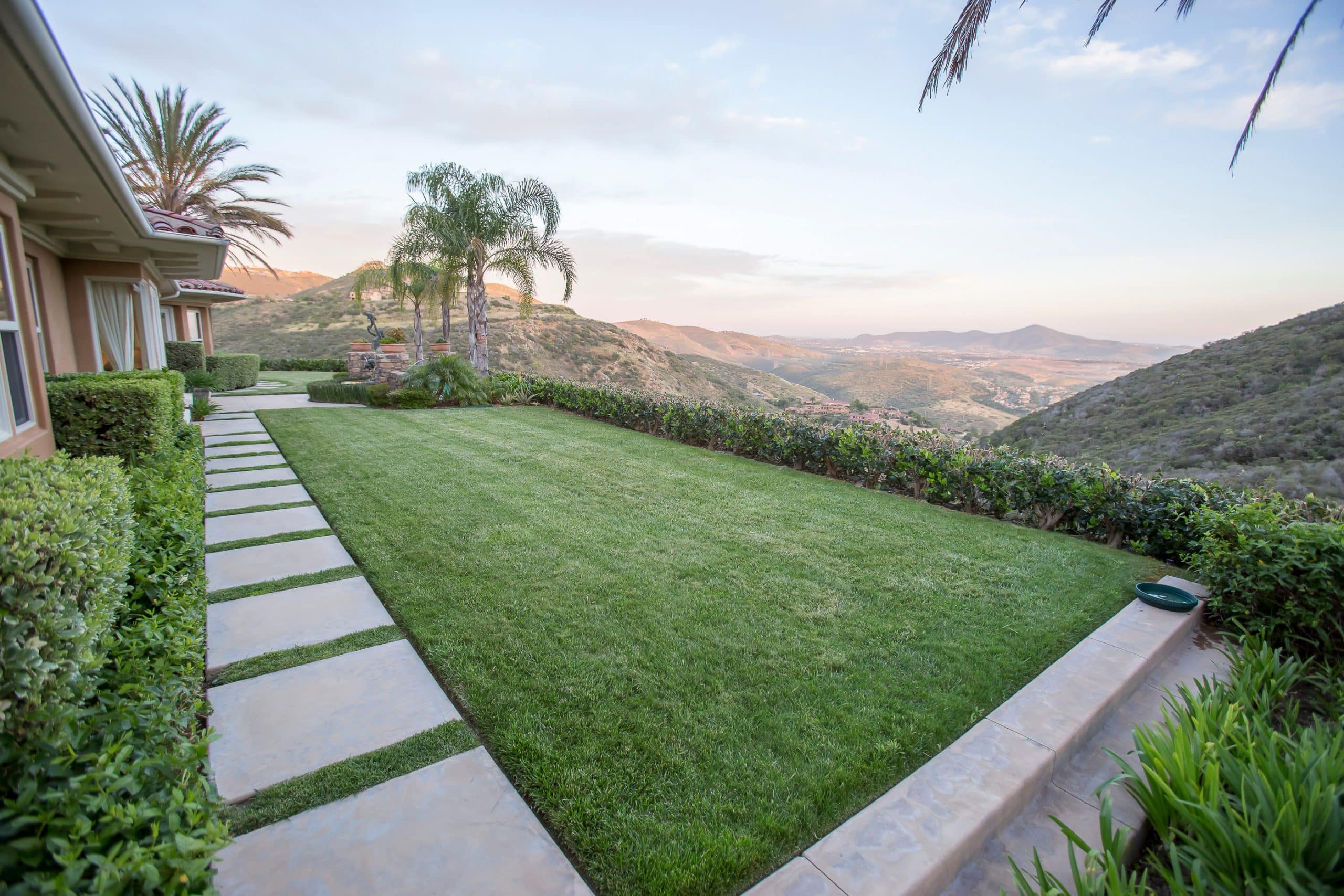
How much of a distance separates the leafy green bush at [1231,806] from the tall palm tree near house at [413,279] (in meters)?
14.3

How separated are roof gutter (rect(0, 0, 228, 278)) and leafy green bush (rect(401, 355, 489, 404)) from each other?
6.89m

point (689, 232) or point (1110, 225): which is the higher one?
point (689, 232)

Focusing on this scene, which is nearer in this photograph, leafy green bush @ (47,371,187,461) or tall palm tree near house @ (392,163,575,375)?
leafy green bush @ (47,371,187,461)

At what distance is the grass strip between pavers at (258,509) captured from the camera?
4328 mm

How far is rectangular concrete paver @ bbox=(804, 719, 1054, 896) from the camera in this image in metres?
1.51

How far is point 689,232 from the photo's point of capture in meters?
17.7

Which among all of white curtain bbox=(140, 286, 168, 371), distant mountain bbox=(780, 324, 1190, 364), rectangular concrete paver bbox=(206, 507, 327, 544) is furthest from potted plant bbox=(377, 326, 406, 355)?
distant mountain bbox=(780, 324, 1190, 364)

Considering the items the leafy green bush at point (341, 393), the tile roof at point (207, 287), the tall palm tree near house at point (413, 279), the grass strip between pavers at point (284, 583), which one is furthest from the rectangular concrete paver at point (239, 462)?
the tile roof at point (207, 287)

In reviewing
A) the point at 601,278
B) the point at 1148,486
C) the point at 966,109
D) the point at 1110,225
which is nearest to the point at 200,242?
the point at 966,109

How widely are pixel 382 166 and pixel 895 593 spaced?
16.0 metres

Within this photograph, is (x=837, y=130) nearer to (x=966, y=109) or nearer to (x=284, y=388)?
(x=966, y=109)

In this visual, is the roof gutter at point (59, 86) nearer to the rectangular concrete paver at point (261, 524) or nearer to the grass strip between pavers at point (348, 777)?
the rectangular concrete paver at point (261, 524)

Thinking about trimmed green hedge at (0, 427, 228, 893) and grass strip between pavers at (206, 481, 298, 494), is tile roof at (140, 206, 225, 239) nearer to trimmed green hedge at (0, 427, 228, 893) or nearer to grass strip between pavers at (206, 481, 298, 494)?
grass strip between pavers at (206, 481, 298, 494)

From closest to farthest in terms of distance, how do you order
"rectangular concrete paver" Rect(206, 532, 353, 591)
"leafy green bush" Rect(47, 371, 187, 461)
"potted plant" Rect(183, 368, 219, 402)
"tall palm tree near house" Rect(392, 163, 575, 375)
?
"rectangular concrete paver" Rect(206, 532, 353, 591) → "leafy green bush" Rect(47, 371, 187, 461) → "potted plant" Rect(183, 368, 219, 402) → "tall palm tree near house" Rect(392, 163, 575, 375)
